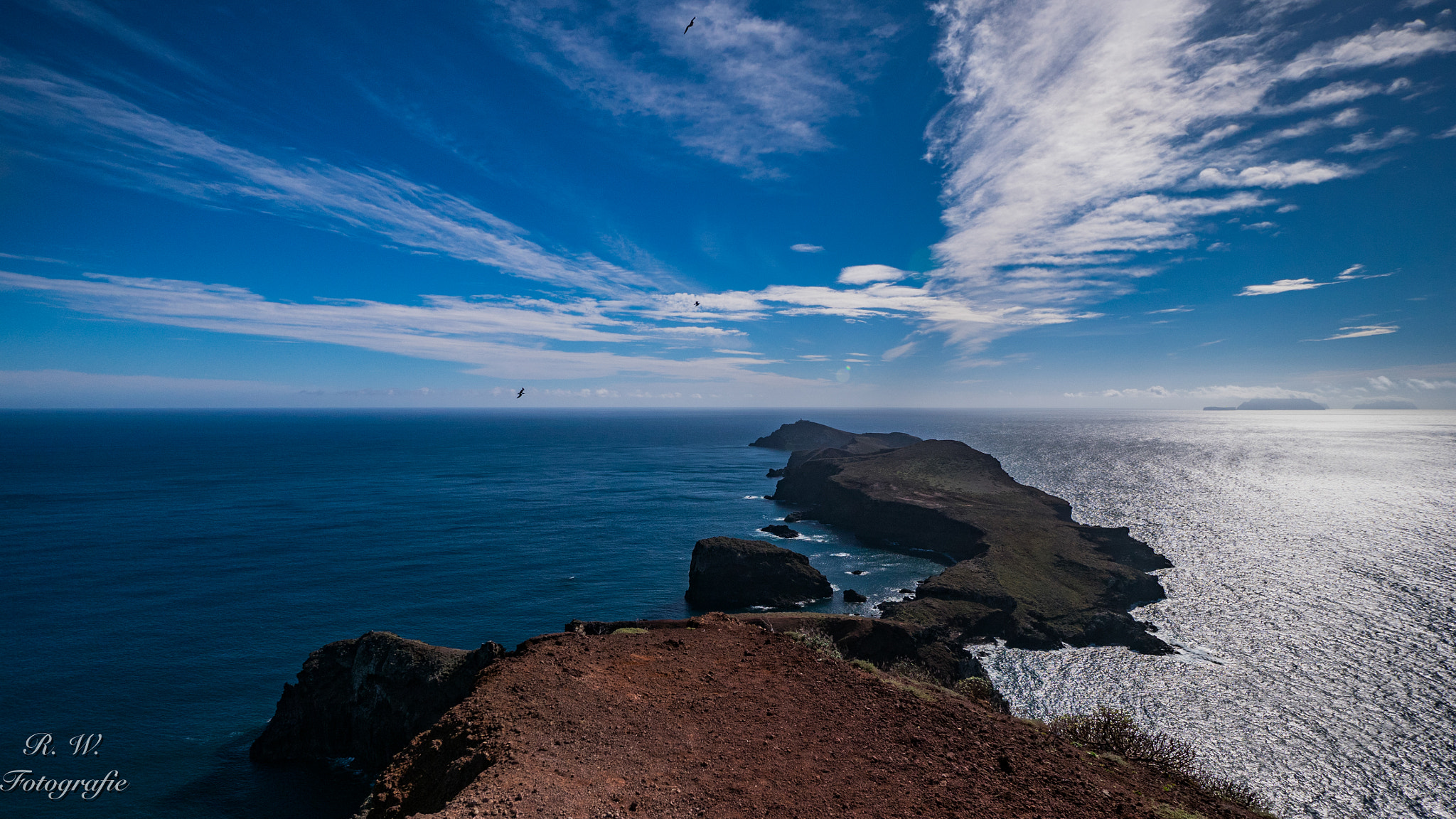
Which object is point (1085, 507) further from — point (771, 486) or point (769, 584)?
point (769, 584)

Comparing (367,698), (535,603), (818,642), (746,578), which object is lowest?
(535,603)

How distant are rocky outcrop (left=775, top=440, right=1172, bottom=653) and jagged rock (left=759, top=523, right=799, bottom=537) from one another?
1071cm

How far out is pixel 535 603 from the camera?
4972 centimetres

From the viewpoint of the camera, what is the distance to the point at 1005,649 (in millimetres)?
45344

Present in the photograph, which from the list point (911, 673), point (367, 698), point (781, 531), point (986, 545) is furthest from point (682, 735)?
point (781, 531)

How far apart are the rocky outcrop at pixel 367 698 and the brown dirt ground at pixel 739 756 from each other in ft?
36.1

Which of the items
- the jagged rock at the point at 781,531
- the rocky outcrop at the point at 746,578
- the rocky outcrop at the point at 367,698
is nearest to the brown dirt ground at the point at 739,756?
the rocky outcrop at the point at 367,698

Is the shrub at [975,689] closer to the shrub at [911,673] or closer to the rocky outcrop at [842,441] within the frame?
the shrub at [911,673]

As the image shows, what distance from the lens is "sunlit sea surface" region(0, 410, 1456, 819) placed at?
30.3 m

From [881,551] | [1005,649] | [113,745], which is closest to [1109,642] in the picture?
[1005,649]

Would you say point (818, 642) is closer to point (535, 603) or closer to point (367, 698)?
point (367, 698)

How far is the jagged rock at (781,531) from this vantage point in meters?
76.9

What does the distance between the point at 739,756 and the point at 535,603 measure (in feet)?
142

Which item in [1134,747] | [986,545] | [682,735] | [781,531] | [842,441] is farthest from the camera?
[842,441]
